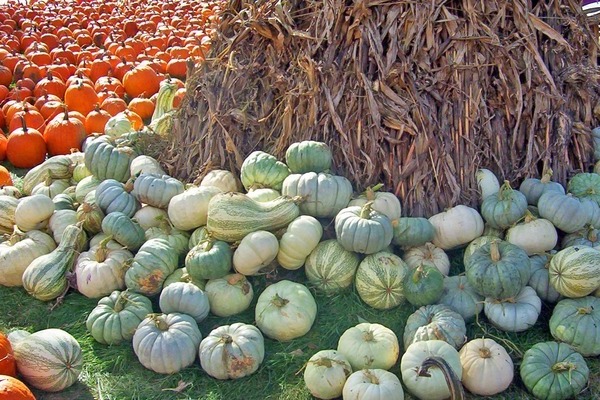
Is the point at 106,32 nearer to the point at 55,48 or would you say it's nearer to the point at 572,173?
the point at 55,48

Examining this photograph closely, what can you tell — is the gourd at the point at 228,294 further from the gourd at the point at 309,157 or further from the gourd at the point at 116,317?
the gourd at the point at 309,157

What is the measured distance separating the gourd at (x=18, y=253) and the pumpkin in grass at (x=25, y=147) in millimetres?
2342

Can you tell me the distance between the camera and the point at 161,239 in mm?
4430

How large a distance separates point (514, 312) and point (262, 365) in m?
1.54

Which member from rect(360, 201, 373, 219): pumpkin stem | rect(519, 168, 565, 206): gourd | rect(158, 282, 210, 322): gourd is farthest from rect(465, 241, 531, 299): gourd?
rect(158, 282, 210, 322): gourd

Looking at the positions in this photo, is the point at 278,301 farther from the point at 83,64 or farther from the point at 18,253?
the point at 83,64

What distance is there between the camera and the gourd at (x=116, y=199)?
4.86 metres

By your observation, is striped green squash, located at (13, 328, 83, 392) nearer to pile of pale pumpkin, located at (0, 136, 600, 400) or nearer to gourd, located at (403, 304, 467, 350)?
pile of pale pumpkin, located at (0, 136, 600, 400)

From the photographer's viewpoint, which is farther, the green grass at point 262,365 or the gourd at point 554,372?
the green grass at point 262,365

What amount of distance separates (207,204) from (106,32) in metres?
8.44

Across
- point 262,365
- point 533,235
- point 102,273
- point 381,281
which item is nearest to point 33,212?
point 102,273

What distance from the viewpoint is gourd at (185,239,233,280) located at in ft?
13.4

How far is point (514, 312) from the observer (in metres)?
3.82

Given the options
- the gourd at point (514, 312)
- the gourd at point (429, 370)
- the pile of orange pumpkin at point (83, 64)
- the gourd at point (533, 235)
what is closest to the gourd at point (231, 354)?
the gourd at point (429, 370)
